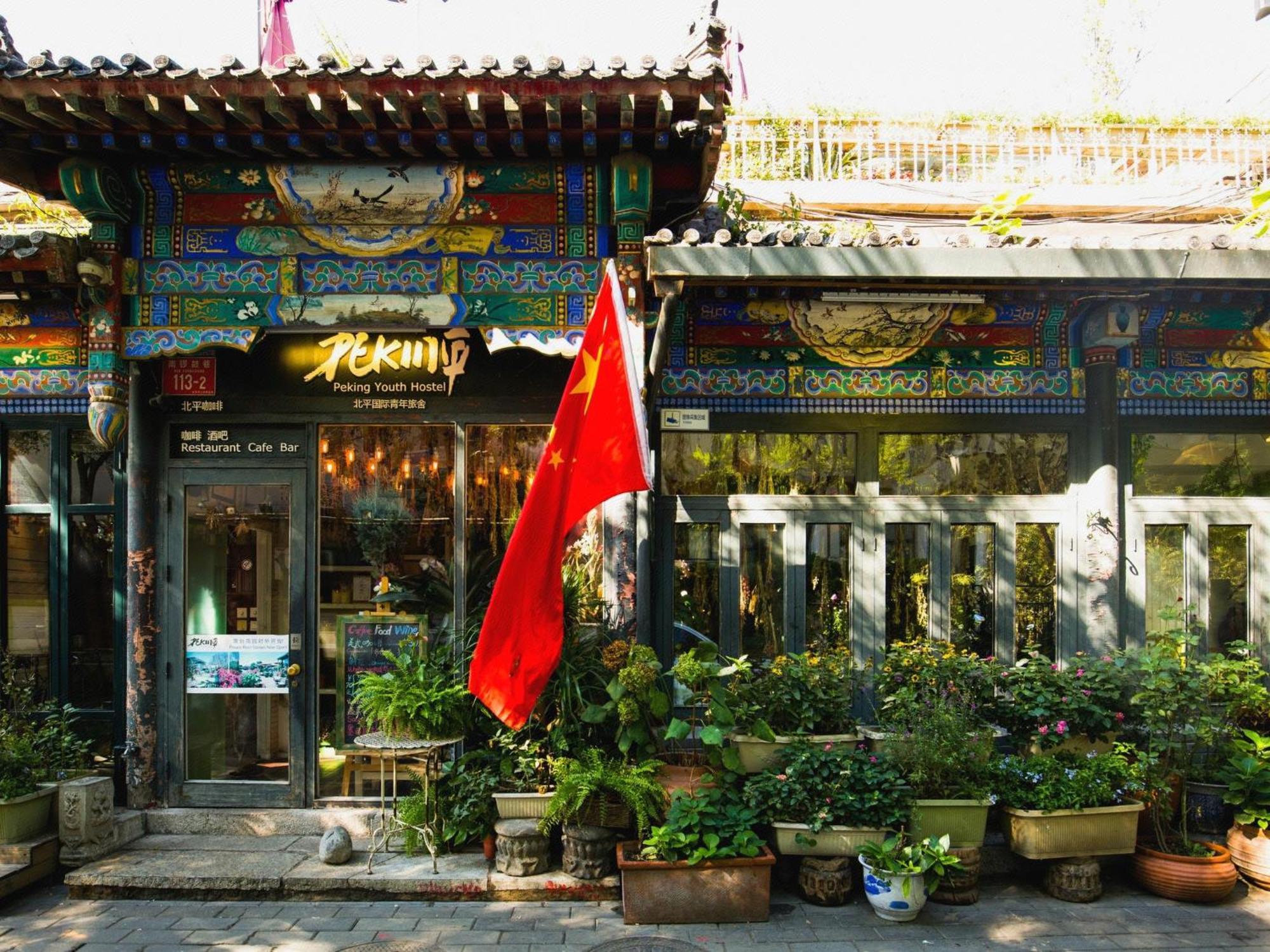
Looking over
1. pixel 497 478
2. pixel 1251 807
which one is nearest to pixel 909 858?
pixel 1251 807

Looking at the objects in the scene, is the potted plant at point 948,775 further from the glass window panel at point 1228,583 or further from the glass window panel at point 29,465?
the glass window panel at point 29,465

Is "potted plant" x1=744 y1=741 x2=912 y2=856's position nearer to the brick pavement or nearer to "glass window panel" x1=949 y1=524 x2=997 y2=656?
the brick pavement

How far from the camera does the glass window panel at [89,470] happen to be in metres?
7.59

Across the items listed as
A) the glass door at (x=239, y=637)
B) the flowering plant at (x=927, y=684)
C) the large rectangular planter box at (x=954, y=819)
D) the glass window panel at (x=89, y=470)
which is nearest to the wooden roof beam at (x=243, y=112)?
the glass door at (x=239, y=637)

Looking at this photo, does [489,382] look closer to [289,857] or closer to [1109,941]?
[289,857]

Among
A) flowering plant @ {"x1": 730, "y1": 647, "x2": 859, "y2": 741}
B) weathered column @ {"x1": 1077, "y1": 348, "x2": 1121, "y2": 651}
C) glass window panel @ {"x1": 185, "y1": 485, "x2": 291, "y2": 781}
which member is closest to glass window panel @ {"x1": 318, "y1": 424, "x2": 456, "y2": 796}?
glass window panel @ {"x1": 185, "y1": 485, "x2": 291, "y2": 781}

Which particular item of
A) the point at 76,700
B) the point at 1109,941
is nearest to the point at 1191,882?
the point at 1109,941

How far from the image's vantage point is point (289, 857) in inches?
255

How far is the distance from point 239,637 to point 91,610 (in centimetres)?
132

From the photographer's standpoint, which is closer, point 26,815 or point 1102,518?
point 26,815

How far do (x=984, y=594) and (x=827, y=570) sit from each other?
4.25 ft

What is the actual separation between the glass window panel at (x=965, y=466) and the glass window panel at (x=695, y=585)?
1.55 meters

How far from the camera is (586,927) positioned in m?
5.59

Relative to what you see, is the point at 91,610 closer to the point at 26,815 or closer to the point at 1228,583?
the point at 26,815
